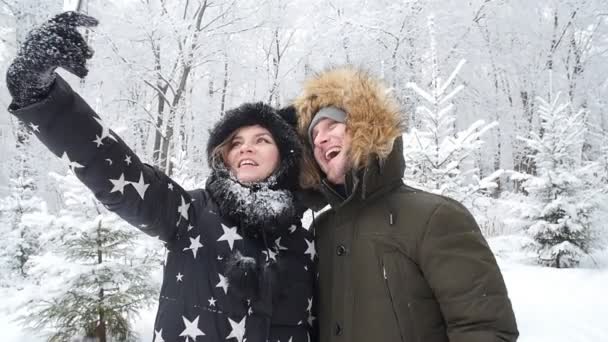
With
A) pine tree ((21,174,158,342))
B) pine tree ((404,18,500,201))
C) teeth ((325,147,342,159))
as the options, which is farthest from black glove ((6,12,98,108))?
pine tree ((404,18,500,201))

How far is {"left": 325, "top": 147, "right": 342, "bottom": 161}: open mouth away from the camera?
1858 mm

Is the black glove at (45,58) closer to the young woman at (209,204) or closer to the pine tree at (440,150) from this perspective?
the young woman at (209,204)

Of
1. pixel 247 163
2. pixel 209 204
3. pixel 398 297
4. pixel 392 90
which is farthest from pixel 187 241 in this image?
pixel 392 90

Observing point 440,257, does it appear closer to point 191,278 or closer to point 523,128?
point 191,278

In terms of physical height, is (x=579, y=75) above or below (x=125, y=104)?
above

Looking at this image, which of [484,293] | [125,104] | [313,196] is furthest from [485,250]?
[125,104]

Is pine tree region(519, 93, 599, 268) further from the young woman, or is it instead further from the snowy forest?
the young woman

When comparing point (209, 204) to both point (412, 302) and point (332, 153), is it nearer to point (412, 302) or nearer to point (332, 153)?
point (332, 153)

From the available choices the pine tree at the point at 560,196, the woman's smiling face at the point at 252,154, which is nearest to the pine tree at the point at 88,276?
the woman's smiling face at the point at 252,154

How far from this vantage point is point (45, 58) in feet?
3.77

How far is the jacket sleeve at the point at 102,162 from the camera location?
4.01 ft

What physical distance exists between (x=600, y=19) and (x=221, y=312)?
1954 centimetres

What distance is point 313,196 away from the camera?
2.07 m

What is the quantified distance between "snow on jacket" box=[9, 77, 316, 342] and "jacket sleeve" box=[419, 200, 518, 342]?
0.62 meters
